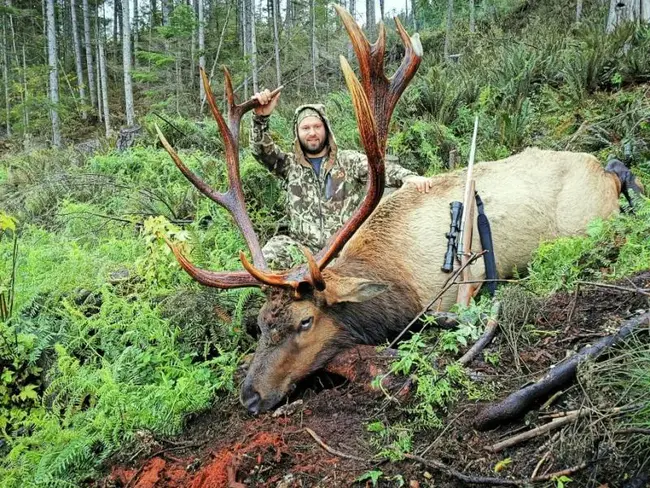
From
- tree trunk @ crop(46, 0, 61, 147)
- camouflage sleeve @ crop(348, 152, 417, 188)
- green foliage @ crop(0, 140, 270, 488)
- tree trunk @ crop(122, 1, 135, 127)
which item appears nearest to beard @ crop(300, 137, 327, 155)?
Answer: camouflage sleeve @ crop(348, 152, 417, 188)

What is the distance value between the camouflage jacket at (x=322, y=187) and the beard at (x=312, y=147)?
0.05 m

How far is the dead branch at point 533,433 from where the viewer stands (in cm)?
225

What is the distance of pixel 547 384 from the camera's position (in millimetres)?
2471

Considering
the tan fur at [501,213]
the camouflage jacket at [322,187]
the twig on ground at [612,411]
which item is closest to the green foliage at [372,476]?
the twig on ground at [612,411]

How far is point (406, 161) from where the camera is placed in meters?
8.41

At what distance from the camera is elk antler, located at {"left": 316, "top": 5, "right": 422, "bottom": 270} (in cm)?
369

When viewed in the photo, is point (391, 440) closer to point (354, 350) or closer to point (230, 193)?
point (354, 350)

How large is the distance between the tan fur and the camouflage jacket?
78 centimetres

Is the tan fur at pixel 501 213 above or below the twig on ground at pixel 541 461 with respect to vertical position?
above

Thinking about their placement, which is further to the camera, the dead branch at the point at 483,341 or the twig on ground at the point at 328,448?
the dead branch at the point at 483,341

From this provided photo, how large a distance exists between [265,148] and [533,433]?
457cm

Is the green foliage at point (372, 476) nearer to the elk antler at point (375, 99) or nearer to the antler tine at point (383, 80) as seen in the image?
the elk antler at point (375, 99)

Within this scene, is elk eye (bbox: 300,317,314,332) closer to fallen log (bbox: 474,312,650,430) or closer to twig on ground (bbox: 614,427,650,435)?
fallen log (bbox: 474,312,650,430)

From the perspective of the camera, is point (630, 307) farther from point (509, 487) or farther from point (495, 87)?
point (495, 87)
